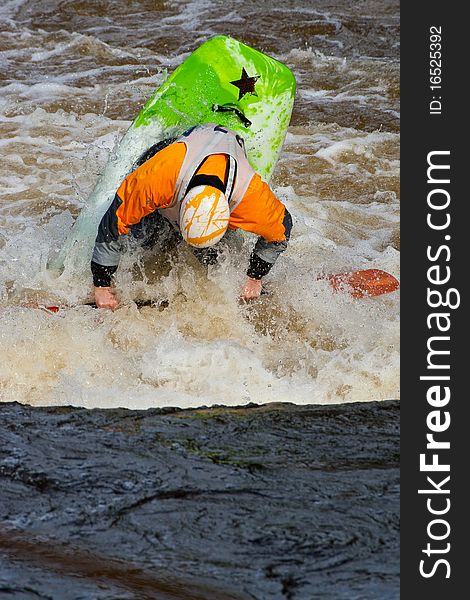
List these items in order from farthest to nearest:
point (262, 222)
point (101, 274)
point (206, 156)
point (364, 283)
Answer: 1. point (364, 283)
2. point (101, 274)
3. point (262, 222)
4. point (206, 156)

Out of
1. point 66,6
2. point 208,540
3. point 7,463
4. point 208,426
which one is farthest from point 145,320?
point 66,6

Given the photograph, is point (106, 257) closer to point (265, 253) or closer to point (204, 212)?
point (204, 212)

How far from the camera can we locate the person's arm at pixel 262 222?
14.7ft

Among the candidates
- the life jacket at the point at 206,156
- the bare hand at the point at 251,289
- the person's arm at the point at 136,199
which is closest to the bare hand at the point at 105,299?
the person's arm at the point at 136,199

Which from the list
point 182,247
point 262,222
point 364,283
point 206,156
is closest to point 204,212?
Answer: point 206,156

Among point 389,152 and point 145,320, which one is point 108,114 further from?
point 145,320

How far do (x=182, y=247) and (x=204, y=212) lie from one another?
929 mm

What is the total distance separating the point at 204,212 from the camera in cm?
416

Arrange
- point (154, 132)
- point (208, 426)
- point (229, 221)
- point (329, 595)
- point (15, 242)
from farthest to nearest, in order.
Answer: point (15, 242) < point (154, 132) < point (229, 221) < point (208, 426) < point (329, 595)

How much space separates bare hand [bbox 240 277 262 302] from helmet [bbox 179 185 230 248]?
0.82 metres

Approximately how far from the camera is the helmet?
4.16 metres

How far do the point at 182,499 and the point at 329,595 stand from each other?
0.61 meters

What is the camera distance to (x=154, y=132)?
5.28m

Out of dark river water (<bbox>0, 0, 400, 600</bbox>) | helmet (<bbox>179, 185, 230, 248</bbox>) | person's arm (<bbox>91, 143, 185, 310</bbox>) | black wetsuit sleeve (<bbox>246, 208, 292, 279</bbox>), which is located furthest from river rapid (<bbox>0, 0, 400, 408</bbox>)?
helmet (<bbox>179, 185, 230, 248</bbox>)
